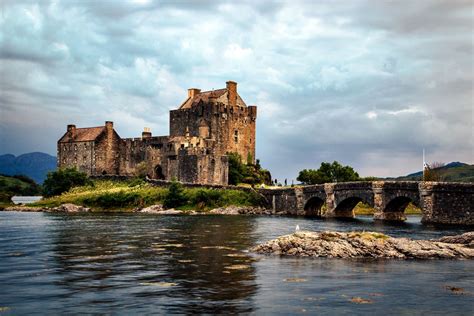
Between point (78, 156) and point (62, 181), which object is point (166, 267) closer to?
point (62, 181)

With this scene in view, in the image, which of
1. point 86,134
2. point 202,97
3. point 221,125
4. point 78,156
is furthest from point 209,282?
point 86,134

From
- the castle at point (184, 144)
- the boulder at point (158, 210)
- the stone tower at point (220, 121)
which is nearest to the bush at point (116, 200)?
the boulder at point (158, 210)

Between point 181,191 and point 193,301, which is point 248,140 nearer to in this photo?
point 181,191

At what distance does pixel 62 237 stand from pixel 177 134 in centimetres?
7273

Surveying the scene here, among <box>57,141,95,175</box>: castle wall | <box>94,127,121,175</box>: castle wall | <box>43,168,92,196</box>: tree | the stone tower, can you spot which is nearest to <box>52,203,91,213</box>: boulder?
<box>43,168,92,196</box>: tree

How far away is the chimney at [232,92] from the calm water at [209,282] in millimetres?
78858

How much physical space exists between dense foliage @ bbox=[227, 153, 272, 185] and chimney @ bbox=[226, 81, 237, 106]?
1141cm

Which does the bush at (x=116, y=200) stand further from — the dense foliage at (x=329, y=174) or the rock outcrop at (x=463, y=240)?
the rock outcrop at (x=463, y=240)

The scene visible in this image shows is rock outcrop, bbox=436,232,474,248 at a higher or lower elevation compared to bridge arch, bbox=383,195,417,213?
lower

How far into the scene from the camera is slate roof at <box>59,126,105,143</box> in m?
119

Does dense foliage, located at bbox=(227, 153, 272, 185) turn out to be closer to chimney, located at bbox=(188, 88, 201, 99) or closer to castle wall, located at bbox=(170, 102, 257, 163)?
castle wall, located at bbox=(170, 102, 257, 163)

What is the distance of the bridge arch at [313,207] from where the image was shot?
86519mm

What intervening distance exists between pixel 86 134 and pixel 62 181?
16.5m

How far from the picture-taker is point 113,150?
393 ft
